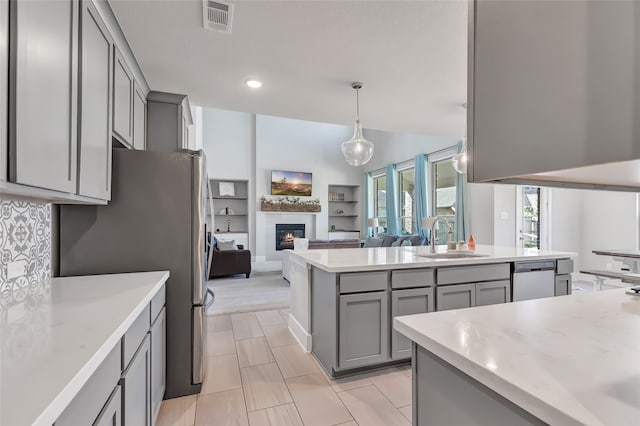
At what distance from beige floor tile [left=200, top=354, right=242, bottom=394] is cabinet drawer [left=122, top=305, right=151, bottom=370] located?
1.00 metres

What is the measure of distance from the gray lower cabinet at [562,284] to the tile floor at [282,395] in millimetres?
1792

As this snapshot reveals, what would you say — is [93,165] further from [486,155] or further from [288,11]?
[486,155]

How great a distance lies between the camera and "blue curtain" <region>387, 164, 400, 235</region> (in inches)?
295

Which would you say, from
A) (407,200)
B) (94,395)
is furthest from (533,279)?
(407,200)

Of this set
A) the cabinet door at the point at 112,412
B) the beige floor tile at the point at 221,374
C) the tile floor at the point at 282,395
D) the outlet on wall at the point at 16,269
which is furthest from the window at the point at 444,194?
the outlet on wall at the point at 16,269

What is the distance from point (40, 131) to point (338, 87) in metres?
2.38

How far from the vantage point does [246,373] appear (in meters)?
2.39

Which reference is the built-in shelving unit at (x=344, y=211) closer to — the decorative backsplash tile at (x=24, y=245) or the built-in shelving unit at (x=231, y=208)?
the built-in shelving unit at (x=231, y=208)

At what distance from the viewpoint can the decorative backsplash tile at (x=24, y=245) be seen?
1.36 meters

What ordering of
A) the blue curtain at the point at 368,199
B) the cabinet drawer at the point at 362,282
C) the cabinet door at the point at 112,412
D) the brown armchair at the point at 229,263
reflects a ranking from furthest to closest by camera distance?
1. the blue curtain at the point at 368,199
2. the brown armchair at the point at 229,263
3. the cabinet drawer at the point at 362,282
4. the cabinet door at the point at 112,412

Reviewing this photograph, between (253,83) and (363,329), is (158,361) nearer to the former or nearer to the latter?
(363,329)

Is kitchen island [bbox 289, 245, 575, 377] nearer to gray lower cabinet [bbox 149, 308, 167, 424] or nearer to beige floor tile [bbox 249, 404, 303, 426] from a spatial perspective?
beige floor tile [bbox 249, 404, 303, 426]

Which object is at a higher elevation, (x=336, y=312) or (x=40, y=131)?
(x=40, y=131)

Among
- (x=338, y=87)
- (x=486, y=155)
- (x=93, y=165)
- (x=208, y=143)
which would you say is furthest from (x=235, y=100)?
(x=208, y=143)
